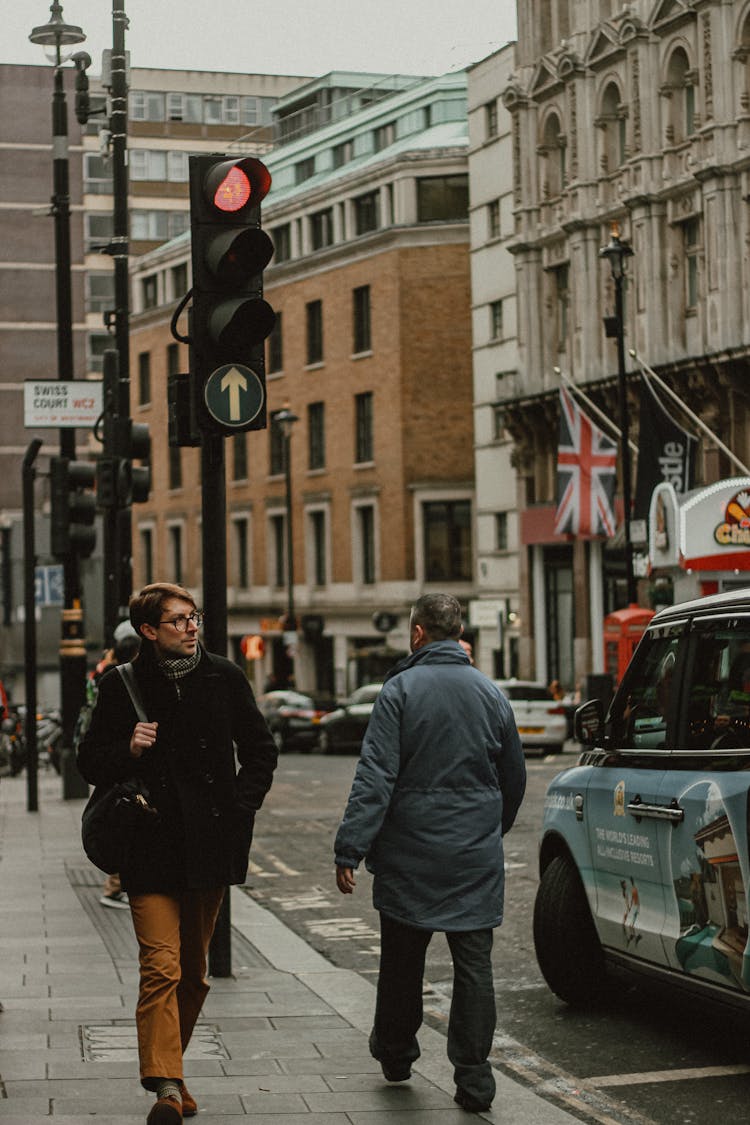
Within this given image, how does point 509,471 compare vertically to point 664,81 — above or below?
below

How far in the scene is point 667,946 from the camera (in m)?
8.14

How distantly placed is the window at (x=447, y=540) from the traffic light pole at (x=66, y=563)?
118ft

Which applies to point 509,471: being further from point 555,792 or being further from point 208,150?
point 555,792

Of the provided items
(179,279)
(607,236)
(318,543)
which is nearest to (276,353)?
(318,543)

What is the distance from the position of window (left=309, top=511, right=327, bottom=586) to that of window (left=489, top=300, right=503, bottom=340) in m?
13.2

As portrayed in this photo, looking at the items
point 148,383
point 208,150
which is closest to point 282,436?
point 148,383

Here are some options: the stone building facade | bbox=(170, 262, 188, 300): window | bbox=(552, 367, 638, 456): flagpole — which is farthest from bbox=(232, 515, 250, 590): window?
bbox=(552, 367, 638, 456): flagpole

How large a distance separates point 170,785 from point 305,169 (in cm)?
6703

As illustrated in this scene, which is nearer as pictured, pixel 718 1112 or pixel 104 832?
pixel 104 832

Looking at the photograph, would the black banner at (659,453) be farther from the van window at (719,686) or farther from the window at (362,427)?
the van window at (719,686)

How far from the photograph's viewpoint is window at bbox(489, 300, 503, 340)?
181 feet

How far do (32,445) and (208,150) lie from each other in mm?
66897

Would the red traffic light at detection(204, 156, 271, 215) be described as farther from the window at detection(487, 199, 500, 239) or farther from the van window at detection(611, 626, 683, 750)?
the window at detection(487, 199, 500, 239)

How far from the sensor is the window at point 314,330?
6712 centimetres
